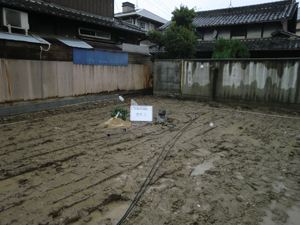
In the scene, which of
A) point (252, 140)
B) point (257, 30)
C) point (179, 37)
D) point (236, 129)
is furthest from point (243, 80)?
point (257, 30)

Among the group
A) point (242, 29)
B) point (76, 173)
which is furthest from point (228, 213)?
point (242, 29)

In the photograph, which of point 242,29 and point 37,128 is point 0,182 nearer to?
point 37,128

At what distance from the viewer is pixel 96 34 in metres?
11.2

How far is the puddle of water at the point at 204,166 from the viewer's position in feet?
12.0

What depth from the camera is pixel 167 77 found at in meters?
12.1

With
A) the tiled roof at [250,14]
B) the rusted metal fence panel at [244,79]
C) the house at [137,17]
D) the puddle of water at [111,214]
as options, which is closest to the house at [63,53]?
the rusted metal fence panel at [244,79]

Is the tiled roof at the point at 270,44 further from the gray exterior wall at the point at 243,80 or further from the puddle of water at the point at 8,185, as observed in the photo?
the puddle of water at the point at 8,185

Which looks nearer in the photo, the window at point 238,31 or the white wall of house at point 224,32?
the window at point 238,31

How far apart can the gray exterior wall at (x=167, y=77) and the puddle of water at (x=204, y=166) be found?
307 inches

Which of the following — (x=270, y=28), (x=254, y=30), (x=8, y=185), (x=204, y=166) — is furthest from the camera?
(x=254, y=30)

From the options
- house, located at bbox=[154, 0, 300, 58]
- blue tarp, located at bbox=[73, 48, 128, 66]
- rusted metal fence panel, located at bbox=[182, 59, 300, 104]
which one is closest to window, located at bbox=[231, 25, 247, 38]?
house, located at bbox=[154, 0, 300, 58]

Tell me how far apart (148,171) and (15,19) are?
25.8ft

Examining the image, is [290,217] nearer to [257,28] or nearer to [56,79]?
[56,79]

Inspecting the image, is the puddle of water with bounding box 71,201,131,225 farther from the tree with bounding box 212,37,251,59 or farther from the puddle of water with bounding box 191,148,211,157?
the tree with bounding box 212,37,251,59
